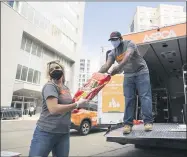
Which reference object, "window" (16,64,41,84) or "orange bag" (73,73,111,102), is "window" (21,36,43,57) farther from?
"orange bag" (73,73,111,102)

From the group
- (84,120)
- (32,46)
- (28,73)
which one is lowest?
(84,120)

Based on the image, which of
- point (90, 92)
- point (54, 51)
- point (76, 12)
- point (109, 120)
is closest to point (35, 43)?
point (54, 51)

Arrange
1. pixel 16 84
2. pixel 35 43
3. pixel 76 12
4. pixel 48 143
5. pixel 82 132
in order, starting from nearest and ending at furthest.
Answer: pixel 48 143, pixel 82 132, pixel 16 84, pixel 35 43, pixel 76 12

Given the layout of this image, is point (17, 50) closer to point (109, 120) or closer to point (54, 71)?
point (109, 120)

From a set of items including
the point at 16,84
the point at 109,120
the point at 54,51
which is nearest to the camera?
the point at 109,120

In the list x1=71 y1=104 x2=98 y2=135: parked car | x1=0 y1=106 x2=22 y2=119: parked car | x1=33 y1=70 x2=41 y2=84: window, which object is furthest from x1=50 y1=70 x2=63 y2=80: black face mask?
x1=33 y1=70 x2=41 y2=84: window

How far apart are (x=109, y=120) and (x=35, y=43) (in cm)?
2799

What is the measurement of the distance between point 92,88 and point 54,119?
721 mm

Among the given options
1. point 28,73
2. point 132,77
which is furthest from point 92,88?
point 28,73

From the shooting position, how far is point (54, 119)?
7.92 feet

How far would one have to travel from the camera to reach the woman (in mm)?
2299

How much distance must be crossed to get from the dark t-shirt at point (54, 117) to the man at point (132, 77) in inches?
54.6

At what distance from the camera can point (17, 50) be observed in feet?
87.7

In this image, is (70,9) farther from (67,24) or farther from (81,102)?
(81,102)
